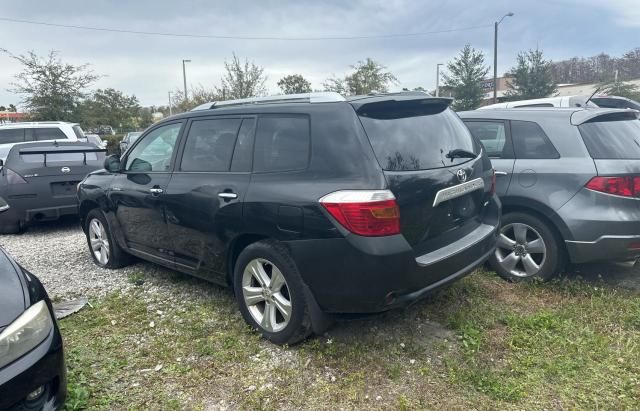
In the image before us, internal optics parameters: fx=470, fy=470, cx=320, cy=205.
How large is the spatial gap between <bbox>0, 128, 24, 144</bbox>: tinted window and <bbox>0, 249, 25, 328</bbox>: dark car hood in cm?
1181

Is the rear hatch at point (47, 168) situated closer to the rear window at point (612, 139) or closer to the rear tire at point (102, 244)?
the rear tire at point (102, 244)

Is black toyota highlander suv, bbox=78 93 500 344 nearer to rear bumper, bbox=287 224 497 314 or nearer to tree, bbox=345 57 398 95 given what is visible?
rear bumper, bbox=287 224 497 314

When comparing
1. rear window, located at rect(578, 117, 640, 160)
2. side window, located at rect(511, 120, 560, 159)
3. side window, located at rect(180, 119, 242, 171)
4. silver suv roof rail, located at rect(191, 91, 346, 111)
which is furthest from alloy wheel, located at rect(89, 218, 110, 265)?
rear window, located at rect(578, 117, 640, 160)

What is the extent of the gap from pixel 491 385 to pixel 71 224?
732 cm

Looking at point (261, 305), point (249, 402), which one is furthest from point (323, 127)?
point (249, 402)

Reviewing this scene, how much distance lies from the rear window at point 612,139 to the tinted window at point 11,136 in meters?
13.5

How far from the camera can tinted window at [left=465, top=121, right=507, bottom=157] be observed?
462 centimetres

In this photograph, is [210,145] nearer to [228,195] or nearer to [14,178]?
[228,195]

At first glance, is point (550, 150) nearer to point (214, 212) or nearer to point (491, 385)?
point (491, 385)

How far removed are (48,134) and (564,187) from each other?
13.2 meters

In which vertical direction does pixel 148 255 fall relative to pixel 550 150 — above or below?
below

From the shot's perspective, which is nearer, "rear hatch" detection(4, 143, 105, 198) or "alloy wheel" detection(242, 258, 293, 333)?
"alloy wheel" detection(242, 258, 293, 333)

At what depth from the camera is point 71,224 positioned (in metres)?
7.91

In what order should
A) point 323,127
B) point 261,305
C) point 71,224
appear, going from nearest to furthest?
1. point 323,127
2. point 261,305
3. point 71,224
